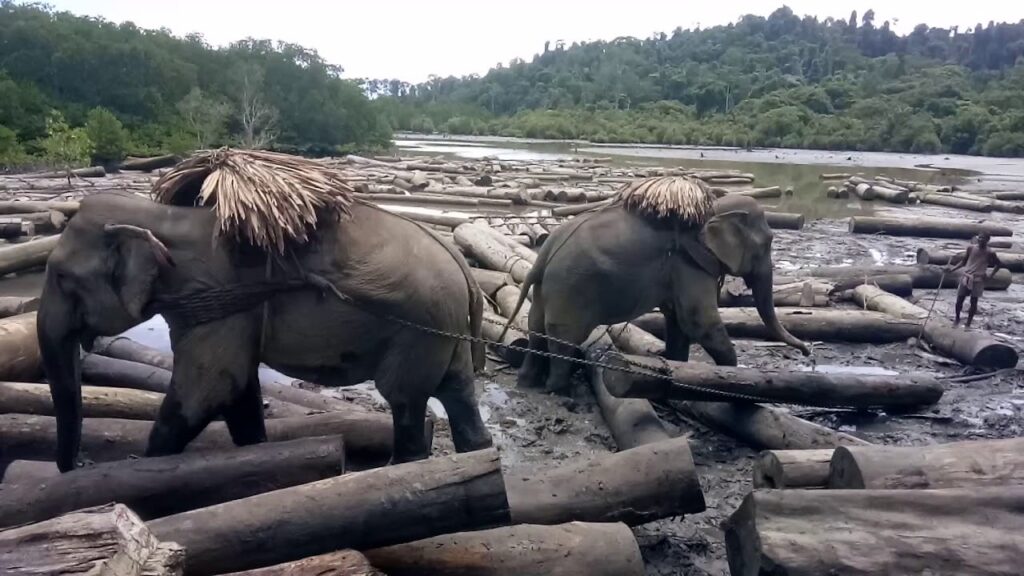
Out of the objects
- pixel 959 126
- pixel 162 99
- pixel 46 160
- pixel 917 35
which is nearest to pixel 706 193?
pixel 46 160

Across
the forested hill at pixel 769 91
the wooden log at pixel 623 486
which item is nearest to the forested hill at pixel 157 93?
the forested hill at pixel 769 91

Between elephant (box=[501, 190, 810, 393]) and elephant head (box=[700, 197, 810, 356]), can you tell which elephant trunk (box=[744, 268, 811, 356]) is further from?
elephant (box=[501, 190, 810, 393])

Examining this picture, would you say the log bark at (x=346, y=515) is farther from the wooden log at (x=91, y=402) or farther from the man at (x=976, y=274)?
the man at (x=976, y=274)

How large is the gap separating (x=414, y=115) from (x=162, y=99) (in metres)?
58.5

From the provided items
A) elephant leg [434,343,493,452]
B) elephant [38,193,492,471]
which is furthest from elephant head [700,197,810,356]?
elephant [38,193,492,471]

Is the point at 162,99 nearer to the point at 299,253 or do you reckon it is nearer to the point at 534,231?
the point at 534,231

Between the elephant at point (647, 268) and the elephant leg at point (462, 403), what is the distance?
1.95 m

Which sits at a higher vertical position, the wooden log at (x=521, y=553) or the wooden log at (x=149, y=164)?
the wooden log at (x=149, y=164)

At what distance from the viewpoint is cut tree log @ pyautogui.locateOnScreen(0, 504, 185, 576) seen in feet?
8.87

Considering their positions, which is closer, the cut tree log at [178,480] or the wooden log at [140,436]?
the cut tree log at [178,480]

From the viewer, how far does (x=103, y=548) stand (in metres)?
2.74

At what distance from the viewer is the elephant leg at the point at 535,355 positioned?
25.9 feet

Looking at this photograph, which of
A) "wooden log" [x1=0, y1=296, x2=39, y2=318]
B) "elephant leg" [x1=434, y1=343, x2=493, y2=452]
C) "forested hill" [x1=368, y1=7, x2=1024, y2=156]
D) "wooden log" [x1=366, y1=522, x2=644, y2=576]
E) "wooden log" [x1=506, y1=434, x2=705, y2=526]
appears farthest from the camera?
"forested hill" [x1=368, y1=7, x2=1024, y2=156]

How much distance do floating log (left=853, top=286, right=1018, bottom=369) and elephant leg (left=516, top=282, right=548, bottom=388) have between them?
15.5 ft
